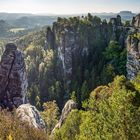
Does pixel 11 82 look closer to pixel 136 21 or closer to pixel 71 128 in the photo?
pixel 71 128

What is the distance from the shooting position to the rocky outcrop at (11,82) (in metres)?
74.4

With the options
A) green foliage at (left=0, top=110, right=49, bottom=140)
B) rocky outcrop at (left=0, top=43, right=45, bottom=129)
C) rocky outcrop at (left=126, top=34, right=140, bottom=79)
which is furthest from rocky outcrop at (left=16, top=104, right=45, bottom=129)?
rocky outcrop at (left=126, top=34, right=140, bottom=79)

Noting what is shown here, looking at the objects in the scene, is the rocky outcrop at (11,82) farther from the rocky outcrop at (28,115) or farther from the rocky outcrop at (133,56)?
the rocky outcrop at (133,56)

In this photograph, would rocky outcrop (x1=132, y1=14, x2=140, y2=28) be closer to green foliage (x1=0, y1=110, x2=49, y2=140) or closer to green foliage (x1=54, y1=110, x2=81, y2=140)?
green foliage (x1=54, y1=110, x2=81, y2=140)

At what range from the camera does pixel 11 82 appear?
7488 cm

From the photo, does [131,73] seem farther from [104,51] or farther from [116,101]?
[116,101]

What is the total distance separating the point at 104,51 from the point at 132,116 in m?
159

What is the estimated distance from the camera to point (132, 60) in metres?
136

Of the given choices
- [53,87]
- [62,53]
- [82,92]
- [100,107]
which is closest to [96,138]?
[100,107]

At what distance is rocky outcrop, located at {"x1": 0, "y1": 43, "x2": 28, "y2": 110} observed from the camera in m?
74.4

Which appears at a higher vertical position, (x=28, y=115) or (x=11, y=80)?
(x=11, y=80)

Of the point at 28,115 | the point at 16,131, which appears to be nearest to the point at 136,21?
the point at 28,115

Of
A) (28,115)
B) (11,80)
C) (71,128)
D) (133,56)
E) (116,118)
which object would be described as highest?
(116,118)

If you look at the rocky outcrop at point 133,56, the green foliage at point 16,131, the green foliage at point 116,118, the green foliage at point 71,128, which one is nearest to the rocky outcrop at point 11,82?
the green foliage at point 16,131
